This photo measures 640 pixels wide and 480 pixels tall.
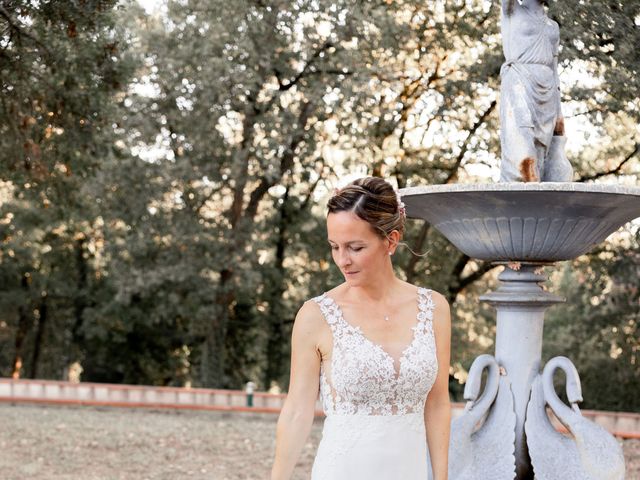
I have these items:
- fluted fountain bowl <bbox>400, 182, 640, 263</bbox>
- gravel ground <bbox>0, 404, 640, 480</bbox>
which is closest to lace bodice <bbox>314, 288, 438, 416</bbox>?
fluted fountain bowl <bbox>400, 182, 640, 263</bbox>

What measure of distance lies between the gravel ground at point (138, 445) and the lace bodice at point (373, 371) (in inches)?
260

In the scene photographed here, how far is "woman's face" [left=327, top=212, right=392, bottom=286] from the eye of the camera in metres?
2.69

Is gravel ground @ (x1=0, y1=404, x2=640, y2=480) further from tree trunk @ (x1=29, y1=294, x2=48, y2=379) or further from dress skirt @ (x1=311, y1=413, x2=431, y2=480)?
tree trunk @ (x1=29, y1=294, x2=48, y2=379)

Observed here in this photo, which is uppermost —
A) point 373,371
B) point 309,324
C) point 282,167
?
point 282,167

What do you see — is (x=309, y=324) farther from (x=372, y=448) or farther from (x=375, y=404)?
(x=372, y=448)

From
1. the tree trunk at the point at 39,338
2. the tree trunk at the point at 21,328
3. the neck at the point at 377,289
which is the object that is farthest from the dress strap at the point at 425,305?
the tree trunk at the point at 39,338

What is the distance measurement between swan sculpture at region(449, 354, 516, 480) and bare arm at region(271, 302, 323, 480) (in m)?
3.26

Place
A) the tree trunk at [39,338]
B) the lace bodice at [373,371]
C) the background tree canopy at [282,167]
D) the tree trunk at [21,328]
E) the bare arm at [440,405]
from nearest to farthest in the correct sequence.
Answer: the lace bodice at [373,371], the bare arm at [440,405], the background tree canopy at [282,167], the tree trunk at [21,328], the tree trunk at [39,338]

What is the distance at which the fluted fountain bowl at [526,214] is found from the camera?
17.3ft

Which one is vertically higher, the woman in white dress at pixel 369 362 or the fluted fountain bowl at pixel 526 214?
the fluted fountain bowl at pixel 526 214

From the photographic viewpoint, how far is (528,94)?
19.7 ft

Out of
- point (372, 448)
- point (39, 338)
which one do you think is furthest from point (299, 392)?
point (39, 338)

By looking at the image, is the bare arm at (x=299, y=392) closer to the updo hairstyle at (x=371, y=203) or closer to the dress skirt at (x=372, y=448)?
the dress skirt at (x=372, y=448)

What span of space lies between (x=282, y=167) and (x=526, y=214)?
43.9 feet
